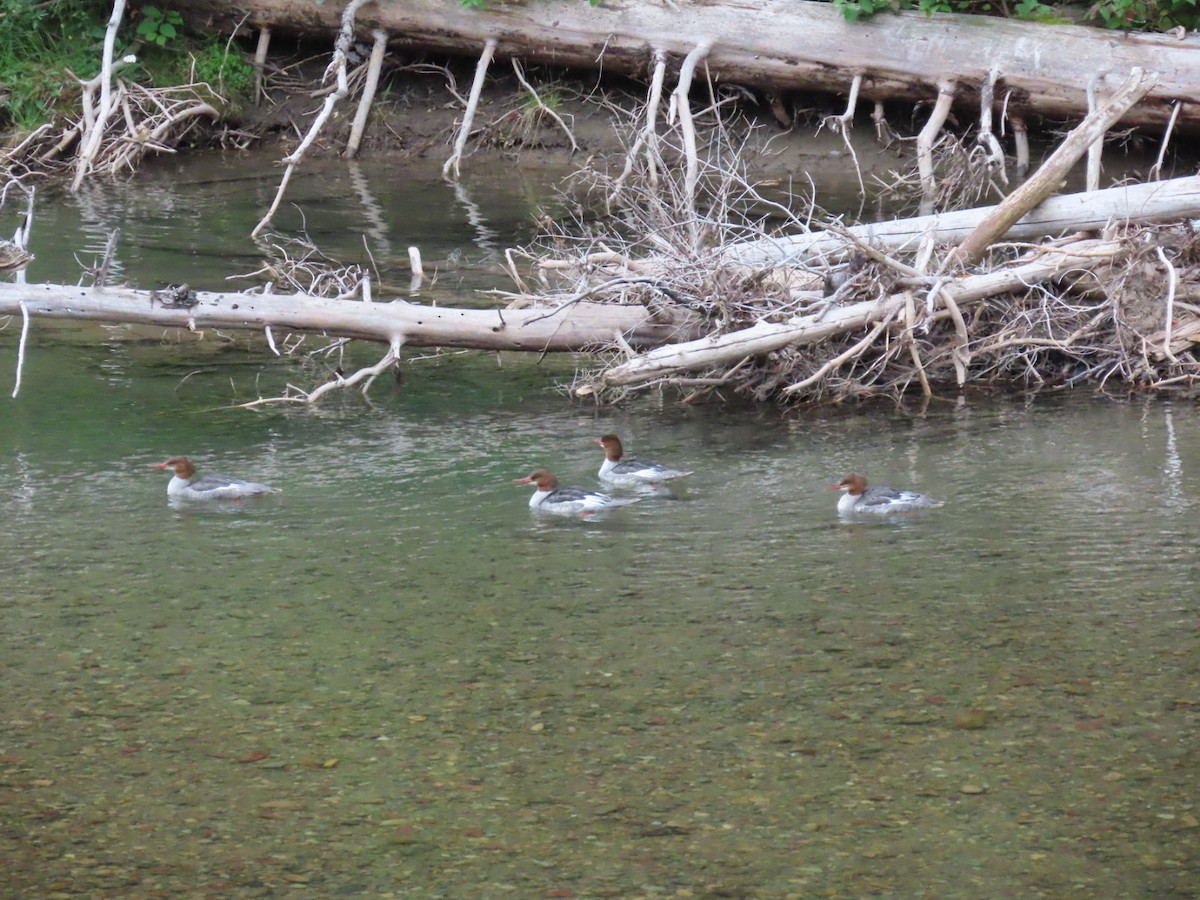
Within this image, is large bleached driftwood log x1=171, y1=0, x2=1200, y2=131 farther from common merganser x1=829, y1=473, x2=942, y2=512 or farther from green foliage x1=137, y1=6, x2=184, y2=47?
common merganser x1=829, y1=473, x2=942, y2=512

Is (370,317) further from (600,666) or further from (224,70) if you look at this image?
(224,70)

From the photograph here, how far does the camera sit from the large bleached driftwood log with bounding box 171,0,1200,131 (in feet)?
51.9

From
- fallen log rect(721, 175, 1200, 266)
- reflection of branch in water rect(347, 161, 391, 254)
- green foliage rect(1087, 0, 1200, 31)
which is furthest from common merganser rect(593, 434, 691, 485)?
green foliage rect(1087, 0, 1200, 31)

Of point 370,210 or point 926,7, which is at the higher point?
Result: point 926,7

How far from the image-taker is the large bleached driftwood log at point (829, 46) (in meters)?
15.8

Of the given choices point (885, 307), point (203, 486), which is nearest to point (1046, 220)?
point (885, 307)

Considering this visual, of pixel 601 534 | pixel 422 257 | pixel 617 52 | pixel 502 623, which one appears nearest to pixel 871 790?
pixel 502 623

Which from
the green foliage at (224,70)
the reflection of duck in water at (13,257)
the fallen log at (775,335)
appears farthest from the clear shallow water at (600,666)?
the green foliage at (224,70)

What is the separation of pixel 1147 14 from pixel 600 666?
12417mm

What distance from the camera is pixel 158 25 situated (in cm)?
1920

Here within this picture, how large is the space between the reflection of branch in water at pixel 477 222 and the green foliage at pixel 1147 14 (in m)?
6.47

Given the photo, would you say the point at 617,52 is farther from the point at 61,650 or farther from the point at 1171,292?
the point at 61,650

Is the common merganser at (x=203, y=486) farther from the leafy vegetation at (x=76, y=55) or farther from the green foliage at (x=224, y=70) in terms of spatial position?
the green foliage at (x=224, y=70)

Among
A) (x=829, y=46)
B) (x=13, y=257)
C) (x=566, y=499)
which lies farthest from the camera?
(x=829, y=46)
